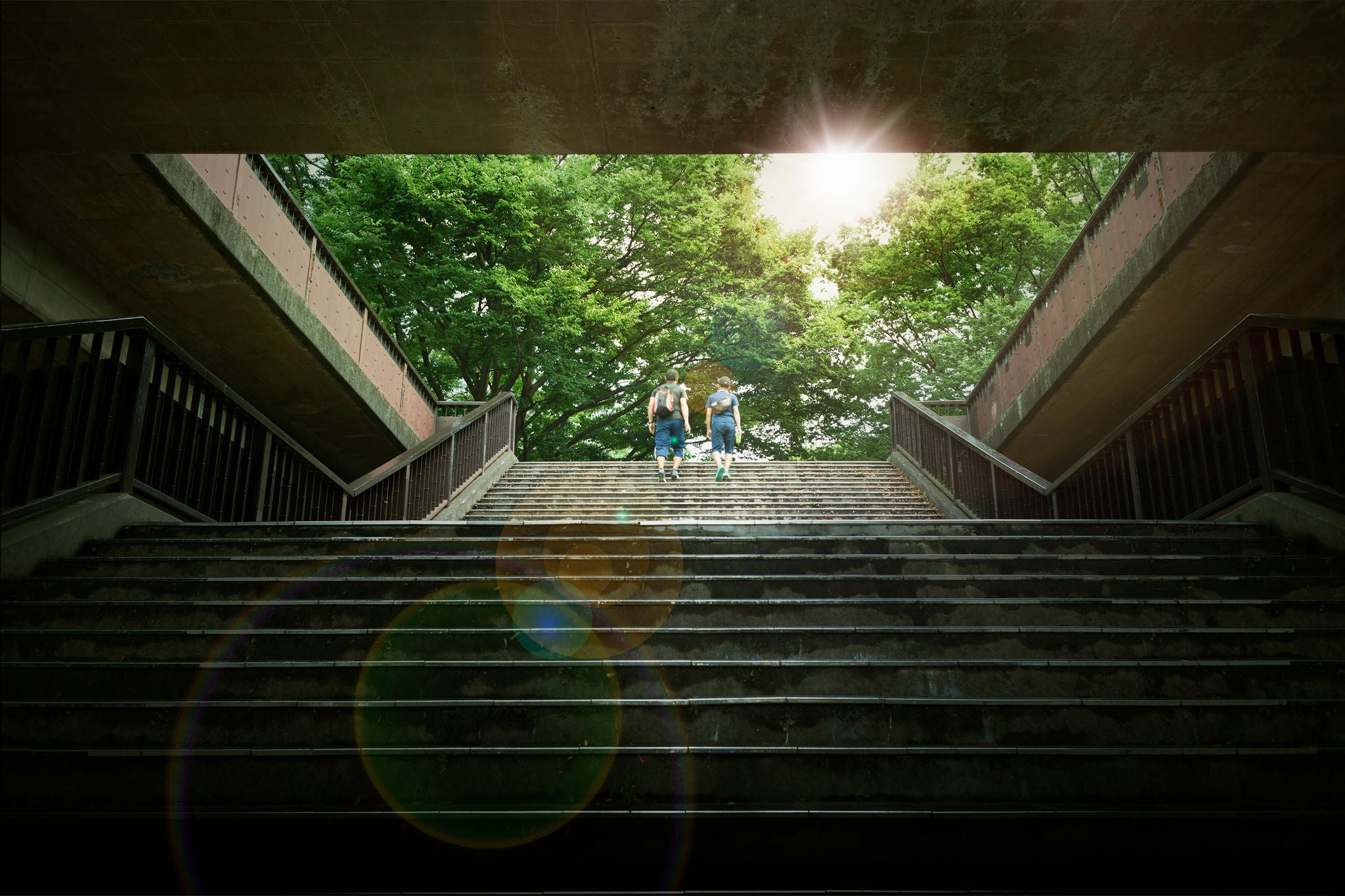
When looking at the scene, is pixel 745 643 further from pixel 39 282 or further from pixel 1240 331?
pixel 39 282

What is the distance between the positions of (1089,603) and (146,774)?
170 inches

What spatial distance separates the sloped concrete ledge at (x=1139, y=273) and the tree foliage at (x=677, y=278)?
7973 millimetres

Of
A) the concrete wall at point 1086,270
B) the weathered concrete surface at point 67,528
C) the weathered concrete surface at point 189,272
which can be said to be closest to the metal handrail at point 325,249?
the weathered concrete surface at point 189,272

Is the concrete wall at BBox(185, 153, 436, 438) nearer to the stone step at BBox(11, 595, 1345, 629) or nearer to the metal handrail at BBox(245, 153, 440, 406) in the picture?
the metal handrail at BBox(245, 153, 440, 406)

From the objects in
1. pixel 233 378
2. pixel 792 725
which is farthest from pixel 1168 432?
pixel 233 378

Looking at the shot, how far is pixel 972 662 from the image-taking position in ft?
11.5

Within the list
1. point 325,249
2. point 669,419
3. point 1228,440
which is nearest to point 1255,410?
point 1228,440

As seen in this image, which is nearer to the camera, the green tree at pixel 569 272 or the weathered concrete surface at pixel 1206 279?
the weathered concrete surface at pixel 1206 279

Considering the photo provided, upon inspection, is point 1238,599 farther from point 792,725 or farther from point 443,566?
point 443,566

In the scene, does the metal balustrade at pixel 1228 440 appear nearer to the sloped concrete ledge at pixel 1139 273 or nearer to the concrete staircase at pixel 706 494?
the sloped concrete ledge at pixel 1139 273

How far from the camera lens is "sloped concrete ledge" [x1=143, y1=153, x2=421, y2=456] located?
6.62 m

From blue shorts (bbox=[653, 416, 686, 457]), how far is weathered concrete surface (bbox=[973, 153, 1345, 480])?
5083 mm

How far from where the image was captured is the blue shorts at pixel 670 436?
11.0 metres

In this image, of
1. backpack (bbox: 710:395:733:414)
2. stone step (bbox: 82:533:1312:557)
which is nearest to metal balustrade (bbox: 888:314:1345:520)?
stone step (bbox: 82:533:1312:557)
